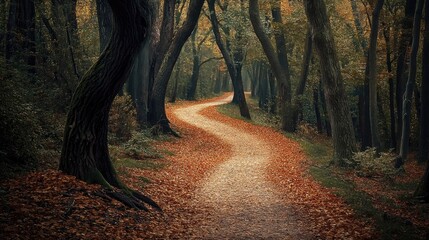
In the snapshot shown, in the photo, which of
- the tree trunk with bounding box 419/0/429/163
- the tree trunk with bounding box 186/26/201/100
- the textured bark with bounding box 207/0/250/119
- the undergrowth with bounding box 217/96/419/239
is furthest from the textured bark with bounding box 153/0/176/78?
the tree trunk with bounding box 186/26/201/100

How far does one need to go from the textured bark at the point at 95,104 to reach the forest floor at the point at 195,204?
46cm

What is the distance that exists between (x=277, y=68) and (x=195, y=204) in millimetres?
16394

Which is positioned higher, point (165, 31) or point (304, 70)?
point (165, 31)

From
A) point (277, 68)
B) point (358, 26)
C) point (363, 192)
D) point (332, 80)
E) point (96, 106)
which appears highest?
point (358, 26)

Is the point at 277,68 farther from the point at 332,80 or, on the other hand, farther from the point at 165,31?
the point at 332,80

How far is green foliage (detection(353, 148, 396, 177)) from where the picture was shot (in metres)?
13.4

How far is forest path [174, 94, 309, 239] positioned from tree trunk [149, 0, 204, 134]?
15.3 feet

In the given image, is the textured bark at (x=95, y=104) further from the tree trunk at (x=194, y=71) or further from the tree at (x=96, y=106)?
the tree trunk at (x=194, y=71)

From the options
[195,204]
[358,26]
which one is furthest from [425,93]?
[195,204]

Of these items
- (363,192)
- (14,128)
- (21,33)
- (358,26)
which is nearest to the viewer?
(14,128)

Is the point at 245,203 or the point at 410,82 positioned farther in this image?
the point at 410,82

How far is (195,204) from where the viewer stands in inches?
378

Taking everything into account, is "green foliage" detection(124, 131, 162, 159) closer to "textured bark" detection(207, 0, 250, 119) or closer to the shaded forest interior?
the shaded forest interior

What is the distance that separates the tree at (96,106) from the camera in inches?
288
